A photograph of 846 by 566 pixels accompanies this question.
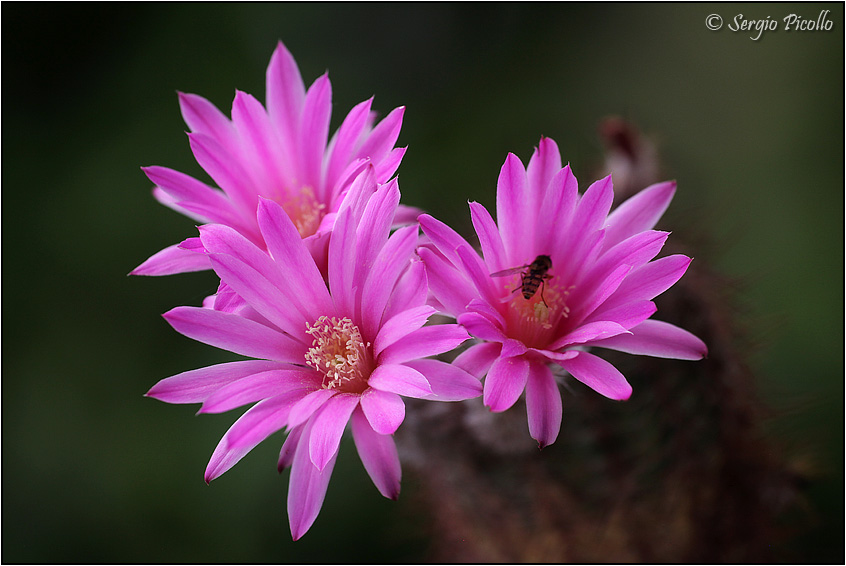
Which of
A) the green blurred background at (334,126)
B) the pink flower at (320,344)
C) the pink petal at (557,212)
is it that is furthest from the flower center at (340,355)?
the green blurred background at (334,126)

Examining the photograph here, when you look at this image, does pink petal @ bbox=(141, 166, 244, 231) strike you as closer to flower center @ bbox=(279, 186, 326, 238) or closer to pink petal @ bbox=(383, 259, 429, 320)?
flower center @ bbox=(279, 186, 326, 238)

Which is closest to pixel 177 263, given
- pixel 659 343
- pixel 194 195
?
pixel 194 195

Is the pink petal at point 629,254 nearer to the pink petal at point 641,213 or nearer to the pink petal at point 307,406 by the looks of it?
the pink petal at point 641,213

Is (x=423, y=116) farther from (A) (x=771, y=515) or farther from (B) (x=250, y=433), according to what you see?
(B) (x=250, y=433)

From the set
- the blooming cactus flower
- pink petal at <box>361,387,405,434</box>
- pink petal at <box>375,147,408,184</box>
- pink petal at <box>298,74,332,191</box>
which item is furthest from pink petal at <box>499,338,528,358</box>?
pink petal at <box>298,74,332,191</box>

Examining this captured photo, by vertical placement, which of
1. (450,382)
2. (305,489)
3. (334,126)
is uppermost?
(334,126)

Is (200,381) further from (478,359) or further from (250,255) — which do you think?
(478,359)
